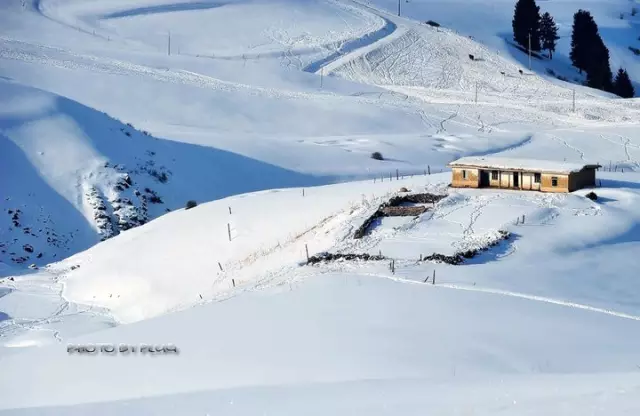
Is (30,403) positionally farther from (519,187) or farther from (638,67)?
(638,67)

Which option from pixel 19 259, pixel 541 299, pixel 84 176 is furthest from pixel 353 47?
pixel 541 299

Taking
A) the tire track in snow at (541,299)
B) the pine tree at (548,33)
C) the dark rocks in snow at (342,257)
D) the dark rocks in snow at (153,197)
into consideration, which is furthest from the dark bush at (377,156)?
the pine tree at (548,33)

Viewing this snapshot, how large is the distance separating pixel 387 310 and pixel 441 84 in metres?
44.1

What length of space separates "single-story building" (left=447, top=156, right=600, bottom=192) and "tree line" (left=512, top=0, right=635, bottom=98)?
38924 millimetres

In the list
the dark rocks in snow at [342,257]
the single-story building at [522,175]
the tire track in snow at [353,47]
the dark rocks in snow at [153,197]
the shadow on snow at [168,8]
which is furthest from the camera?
the shadow on snow at [168,8]

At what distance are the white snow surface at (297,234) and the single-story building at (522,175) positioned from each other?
54 centimetres

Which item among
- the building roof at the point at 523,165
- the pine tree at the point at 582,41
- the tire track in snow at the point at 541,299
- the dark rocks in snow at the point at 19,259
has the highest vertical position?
the pine tree at the point at 582,41

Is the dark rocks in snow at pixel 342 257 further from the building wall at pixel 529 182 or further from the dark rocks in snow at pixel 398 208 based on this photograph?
the building wall at pixel 529 182

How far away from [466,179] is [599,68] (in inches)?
1608

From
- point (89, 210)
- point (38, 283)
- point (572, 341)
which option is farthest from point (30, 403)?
point (89, 210)

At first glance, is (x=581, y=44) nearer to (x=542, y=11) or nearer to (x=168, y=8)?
(x=542, y=11)

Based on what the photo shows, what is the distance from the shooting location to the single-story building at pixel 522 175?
1096 inches

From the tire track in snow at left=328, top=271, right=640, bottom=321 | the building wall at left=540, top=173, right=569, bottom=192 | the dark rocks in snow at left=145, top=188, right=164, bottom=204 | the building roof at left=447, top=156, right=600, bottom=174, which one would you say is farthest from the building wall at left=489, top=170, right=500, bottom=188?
the dark rocks in snow at left=145, top=188, right=164, bottom=204

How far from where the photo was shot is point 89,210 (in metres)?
34.6
